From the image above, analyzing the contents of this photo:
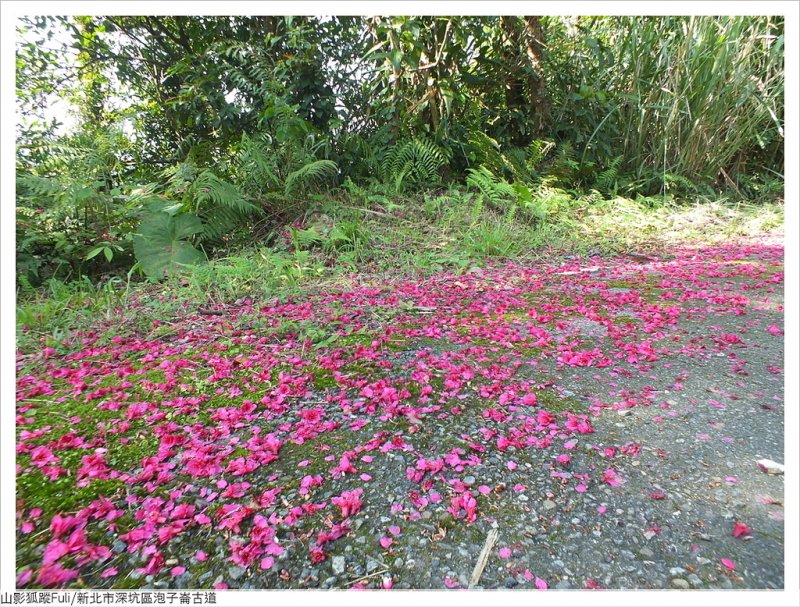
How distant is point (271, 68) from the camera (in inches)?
245

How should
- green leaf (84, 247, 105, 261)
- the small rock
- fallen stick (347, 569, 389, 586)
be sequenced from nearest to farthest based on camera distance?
fallen stick (347, 569, 389, 586)
the small rock
green leaf (84, 247, 105, 261)

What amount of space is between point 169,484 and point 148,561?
30cm

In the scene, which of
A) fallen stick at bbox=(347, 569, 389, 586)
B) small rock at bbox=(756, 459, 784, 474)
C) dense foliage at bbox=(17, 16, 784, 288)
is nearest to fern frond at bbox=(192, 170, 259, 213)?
dense foliage at bbox=(17, 16, 784, 288)

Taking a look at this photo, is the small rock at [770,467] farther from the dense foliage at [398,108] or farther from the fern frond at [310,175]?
the fern frond at [310,175]

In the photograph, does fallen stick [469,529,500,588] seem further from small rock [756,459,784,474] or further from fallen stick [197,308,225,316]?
fallen stick [197,308,225,316]

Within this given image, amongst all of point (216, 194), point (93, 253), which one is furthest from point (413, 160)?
point (93, 253)

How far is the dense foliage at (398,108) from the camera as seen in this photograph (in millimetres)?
5648

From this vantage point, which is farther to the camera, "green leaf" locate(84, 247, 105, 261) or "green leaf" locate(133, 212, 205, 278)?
"green leaf" locate(133, 212, 205, 278)

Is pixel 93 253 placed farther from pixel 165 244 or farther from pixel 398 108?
pixel 398 108

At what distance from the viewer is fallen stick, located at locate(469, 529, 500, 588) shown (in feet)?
3.83

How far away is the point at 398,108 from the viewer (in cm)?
643

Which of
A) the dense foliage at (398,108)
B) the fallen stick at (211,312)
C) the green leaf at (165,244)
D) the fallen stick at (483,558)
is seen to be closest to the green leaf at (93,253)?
the green leaf at (165,244)

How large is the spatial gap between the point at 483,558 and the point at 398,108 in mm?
6249

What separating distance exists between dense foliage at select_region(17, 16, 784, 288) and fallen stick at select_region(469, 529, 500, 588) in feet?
12.7
